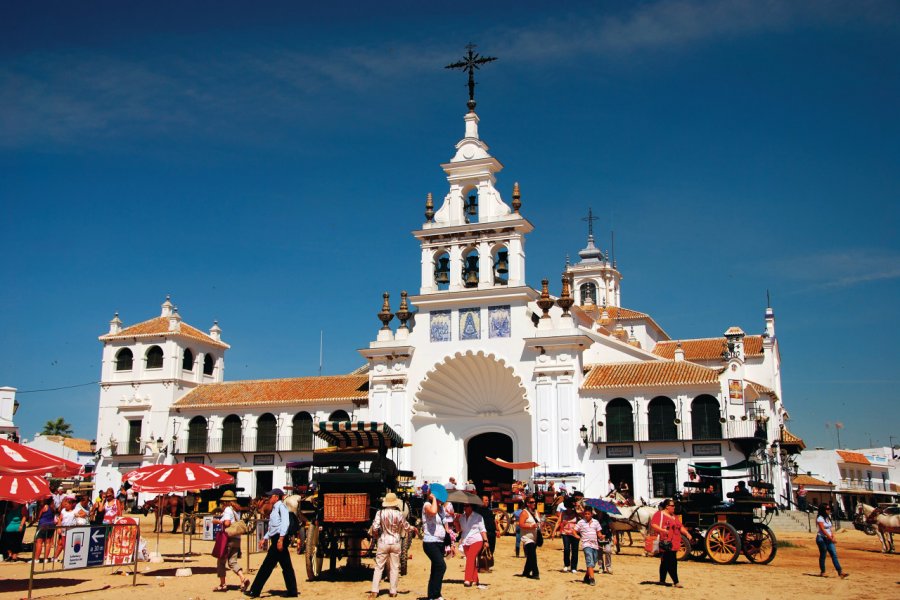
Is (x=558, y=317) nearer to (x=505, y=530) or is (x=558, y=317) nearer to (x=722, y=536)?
(x=505, y=530)

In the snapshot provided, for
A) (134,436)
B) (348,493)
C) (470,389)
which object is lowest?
(348,493)

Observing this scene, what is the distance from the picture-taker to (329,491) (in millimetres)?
16484

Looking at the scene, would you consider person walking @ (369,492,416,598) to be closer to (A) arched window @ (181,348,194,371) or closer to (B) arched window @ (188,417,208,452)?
(B) arched window @ (188,417,208,452)

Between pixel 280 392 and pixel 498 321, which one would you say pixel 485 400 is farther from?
pixel 280 392

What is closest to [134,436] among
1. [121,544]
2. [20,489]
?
[121,544]

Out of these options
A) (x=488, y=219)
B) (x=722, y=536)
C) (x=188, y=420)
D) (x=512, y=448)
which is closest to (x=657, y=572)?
(x=722, y=536)

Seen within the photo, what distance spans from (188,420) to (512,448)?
16769 millimetres

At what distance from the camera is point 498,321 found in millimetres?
Answer: 36062

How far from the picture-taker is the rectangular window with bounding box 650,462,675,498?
111ft

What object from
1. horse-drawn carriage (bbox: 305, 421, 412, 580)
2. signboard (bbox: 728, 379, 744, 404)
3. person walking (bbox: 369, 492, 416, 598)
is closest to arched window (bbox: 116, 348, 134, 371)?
signboard (bbox: 728, 379, 744, 404)

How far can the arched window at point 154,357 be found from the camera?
1770 inches

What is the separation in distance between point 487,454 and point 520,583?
20.3 m

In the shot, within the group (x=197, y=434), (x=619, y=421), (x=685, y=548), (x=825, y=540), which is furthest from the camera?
(x=197, y=434)

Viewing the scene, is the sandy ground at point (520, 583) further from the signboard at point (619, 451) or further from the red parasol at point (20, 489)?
the signboard at point (619, 451)
